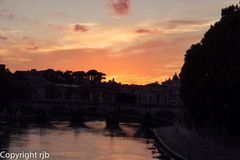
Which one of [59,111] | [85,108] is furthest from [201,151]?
[59,111]

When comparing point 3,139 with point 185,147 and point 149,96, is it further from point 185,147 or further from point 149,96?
point 149,96

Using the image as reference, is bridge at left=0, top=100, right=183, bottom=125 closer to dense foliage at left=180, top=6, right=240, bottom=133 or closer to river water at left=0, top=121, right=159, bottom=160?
river water at left=0, top=121, right=159, bottom=160

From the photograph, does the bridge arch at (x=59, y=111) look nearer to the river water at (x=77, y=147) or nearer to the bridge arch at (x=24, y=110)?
the bridge arch at (x=24, y=110)

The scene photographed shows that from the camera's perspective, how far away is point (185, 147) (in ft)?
183

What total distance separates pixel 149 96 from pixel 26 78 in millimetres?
33620

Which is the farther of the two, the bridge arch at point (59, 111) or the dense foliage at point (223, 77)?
the bridge arch at point (59, 111)

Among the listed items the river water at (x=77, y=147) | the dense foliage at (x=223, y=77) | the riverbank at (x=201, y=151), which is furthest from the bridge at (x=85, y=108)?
the dense foliage at (x=223, y=77)

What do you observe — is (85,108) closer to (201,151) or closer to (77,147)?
(77,147)

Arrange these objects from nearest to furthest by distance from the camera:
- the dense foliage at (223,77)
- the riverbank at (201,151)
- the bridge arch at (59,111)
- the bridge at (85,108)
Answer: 1. the dense foliage at (223,77)
2. the riverbank at (201,151)
3. the bridge at (85,108)
4. the bridge arch at (59,111)

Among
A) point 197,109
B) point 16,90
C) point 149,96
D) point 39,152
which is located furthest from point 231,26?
point 149,96

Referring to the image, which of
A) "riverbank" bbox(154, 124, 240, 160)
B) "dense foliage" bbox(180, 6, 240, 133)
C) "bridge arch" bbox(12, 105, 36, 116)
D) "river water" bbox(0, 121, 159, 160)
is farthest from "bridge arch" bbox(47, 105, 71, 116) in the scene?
"dense foliage" bbox(180, 6, 240, 133)

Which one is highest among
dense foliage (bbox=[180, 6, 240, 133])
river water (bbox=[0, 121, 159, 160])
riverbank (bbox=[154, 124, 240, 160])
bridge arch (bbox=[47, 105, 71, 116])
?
dense foliage (bbox=[180, 6, 240, 133])

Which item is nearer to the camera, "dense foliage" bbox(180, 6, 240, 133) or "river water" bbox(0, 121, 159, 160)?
"dense foliage" bbox(180, 6, 240, 133)

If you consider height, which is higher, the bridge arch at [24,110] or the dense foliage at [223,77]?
the dense foliage at [223,77]
